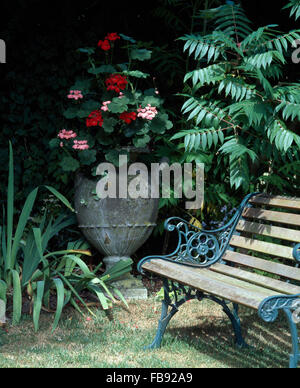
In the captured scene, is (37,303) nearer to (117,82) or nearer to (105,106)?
(105,106)

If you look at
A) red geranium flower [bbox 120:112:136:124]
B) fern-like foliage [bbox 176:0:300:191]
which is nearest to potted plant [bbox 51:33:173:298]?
red geranium flower [bbox 120:112:136:124]

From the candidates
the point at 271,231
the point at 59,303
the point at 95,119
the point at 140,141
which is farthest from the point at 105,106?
the point at 271,231

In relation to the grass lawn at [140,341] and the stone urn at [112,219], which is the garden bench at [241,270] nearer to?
the grass lawn at [140,341]

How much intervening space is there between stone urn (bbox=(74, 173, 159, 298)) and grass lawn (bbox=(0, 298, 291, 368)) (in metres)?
0.59

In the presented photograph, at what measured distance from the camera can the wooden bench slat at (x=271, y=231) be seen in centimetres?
303

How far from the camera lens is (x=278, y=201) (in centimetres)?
329

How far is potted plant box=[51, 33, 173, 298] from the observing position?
4223mm

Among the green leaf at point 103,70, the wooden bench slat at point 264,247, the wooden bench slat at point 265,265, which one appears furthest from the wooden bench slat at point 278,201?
the green leaf at point 103,70

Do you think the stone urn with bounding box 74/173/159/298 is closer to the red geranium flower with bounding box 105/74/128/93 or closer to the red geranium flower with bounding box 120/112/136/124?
the red geranium flower with bounding box 120/112/136/124

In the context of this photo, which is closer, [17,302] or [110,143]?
[17,302]

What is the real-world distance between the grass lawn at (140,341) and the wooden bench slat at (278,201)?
36.2 inches

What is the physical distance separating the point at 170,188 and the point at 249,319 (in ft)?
4.66

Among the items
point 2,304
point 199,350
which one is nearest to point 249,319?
point 199,350

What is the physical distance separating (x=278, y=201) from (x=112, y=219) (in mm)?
1527
